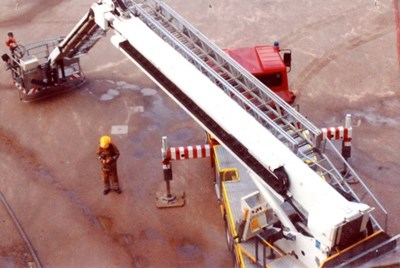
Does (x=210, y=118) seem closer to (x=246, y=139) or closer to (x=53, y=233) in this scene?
(x=246, y=139)

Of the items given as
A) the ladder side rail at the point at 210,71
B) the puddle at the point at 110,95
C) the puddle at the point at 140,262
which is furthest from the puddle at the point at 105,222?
the puddle at the point at 110,95

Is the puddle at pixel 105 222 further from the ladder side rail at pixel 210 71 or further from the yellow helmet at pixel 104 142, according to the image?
the ladder side rail at pixel 210 71

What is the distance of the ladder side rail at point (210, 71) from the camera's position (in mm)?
10469

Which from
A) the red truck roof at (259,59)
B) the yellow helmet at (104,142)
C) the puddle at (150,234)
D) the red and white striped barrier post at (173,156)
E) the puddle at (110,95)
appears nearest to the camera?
the puddle at (150,234)

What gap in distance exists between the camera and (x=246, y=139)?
33.5ft

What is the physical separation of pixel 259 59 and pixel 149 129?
3.83m

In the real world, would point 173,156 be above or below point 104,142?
below

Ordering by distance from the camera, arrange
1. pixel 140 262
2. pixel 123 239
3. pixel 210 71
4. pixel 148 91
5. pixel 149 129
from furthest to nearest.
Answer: pixel 148 91 < pixel 149 129 < pixel 123 239 < pixel 140 262 < pixel 210 71

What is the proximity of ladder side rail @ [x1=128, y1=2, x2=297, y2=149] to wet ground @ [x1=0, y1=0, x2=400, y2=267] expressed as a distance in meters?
3.60

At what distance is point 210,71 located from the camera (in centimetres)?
1155

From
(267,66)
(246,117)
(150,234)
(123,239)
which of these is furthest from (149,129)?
(246,117)

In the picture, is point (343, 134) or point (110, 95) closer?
point (343, 134)

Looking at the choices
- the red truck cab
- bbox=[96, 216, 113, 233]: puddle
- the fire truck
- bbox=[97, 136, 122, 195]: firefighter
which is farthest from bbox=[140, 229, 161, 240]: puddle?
the fire truck

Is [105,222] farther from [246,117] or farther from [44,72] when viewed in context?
[44,72]
